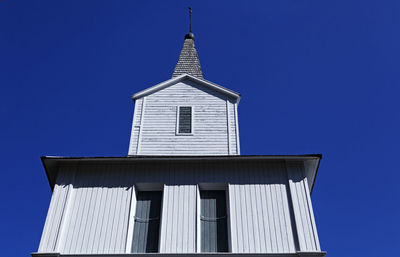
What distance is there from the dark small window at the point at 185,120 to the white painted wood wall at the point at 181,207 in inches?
120

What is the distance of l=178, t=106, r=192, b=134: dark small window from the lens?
18.5 metres

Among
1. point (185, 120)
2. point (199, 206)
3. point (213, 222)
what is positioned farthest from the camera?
point (185, 120)

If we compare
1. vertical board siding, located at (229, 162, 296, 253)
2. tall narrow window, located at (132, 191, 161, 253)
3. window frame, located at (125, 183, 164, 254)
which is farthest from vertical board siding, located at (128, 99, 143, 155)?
vertical board siding, located at (229, 162, 296, 253)

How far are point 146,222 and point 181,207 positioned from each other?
1.42 meters

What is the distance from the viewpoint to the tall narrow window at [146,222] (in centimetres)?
1414

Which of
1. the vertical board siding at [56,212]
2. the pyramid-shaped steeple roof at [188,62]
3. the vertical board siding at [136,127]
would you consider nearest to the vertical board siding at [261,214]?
the vertical board siding at [136,127]

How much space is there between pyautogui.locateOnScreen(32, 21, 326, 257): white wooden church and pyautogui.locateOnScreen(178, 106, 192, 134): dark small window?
3.36 feet

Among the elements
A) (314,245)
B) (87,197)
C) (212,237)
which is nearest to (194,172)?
(212,237)

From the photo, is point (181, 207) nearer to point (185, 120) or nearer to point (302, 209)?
point (302, 209)

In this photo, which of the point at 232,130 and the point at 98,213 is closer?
the point at 98,213

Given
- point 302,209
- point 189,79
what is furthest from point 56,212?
point 189,79

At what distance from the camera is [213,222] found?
48.1 ft

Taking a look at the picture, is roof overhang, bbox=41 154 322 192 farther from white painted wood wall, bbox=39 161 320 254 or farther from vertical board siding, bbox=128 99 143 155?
vertical board siding, bbox=128 99 143 155

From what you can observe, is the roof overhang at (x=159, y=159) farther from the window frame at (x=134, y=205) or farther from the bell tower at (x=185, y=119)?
the bell tower at (x=185, y=119)
